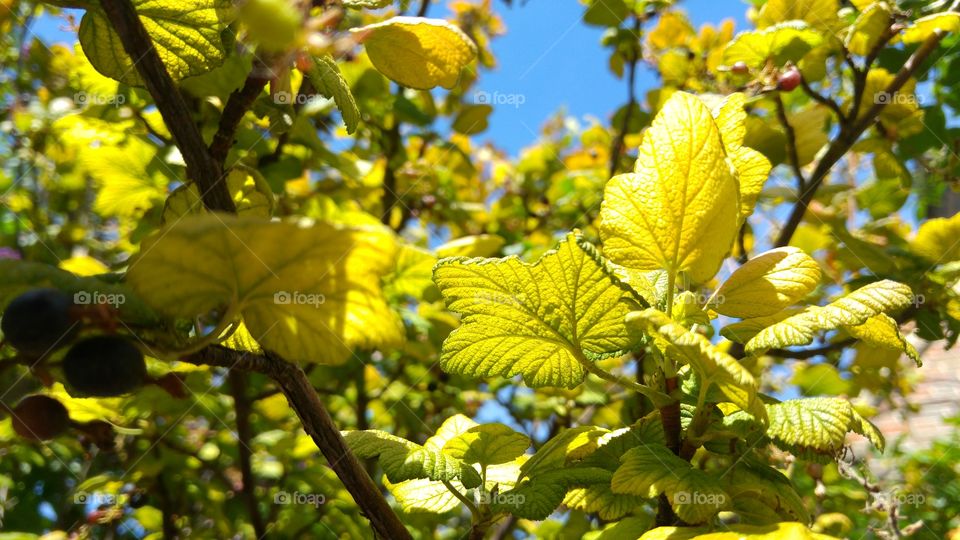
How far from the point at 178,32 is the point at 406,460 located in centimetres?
46

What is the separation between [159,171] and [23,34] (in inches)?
72.5

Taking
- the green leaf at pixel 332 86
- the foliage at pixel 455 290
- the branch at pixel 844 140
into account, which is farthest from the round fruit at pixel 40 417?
the branch at pixel 844 140

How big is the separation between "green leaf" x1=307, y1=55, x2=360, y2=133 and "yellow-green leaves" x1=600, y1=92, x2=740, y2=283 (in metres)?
0.28

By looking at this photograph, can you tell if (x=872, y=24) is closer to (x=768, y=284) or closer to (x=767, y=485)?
(x=768, y=284)

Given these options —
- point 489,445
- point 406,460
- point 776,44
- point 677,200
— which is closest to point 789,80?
point 776,44

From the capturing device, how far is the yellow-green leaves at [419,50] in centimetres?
76

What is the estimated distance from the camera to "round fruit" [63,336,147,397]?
50 cm

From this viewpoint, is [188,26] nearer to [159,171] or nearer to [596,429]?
[596,429]

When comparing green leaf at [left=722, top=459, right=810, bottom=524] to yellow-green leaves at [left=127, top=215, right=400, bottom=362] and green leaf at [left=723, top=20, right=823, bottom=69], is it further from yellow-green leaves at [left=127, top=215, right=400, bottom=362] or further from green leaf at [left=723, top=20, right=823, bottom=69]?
green leaf at [left=723, top=20, right=823, bottom=69]

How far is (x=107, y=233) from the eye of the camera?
2.99m

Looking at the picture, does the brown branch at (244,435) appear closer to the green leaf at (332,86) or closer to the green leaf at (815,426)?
the green leaf at (332,86)

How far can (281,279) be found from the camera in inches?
18.6

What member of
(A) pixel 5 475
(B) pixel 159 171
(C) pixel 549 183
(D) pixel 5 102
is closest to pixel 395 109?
(B) pixel 159 171

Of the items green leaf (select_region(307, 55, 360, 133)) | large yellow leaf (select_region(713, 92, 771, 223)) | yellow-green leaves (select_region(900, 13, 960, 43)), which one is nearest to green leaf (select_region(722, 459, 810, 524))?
large yellow leaf (select_region(713, 92, 771, 223))
